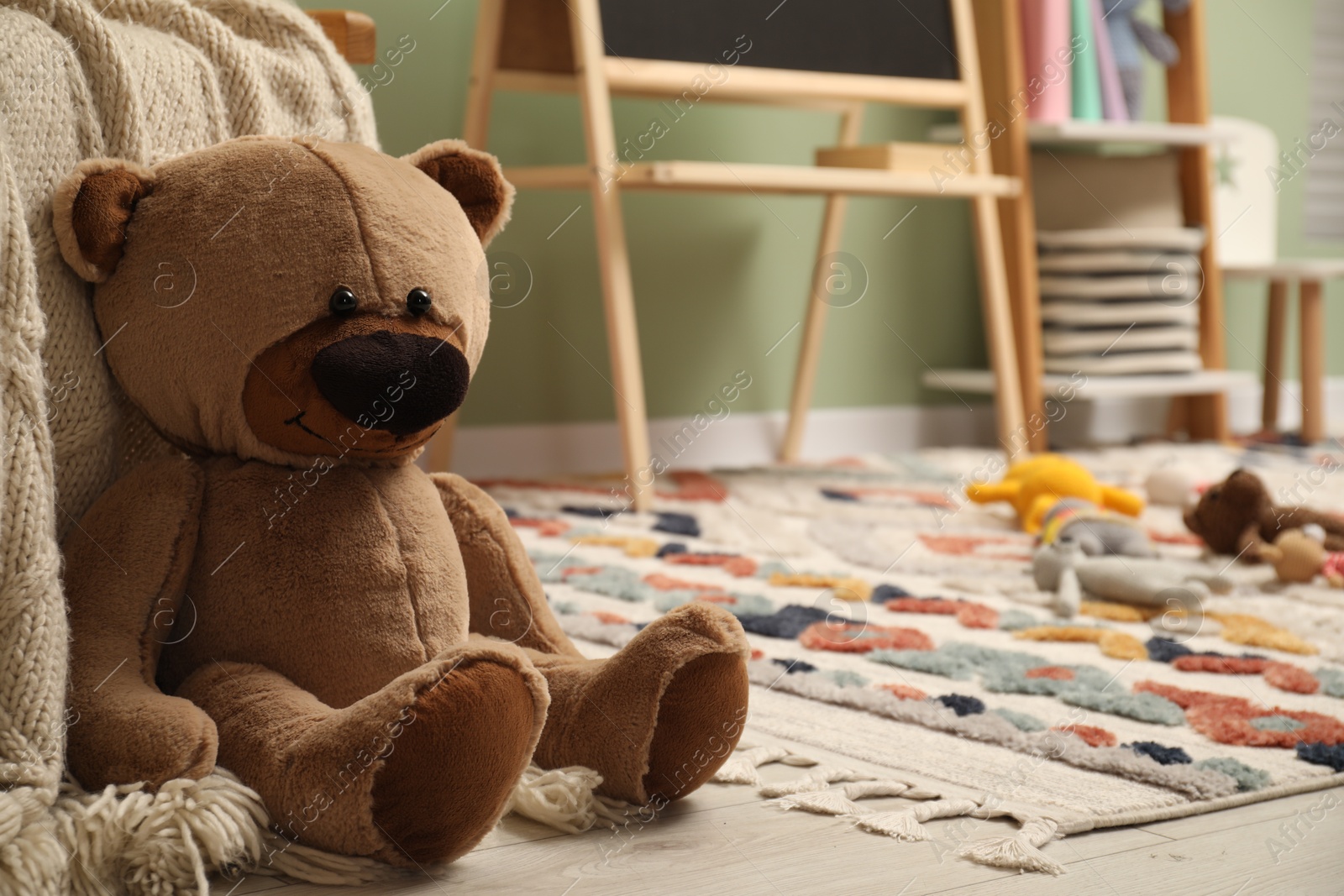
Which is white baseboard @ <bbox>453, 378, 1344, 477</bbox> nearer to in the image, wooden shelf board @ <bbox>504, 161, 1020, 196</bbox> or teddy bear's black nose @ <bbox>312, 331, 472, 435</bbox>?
wooden shelf board @ <bbox>504, 161, 1020, 196</bbox>

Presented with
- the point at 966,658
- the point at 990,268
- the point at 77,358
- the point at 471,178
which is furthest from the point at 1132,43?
the point at 77,358

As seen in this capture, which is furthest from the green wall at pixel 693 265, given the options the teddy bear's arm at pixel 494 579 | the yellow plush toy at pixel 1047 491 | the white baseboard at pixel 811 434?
the teddy bear's arm at pixel 494 579

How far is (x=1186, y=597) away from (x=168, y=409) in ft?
3.01

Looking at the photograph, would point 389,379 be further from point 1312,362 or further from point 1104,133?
point 1312,362

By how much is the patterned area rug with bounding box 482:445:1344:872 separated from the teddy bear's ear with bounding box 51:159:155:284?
0.46 m

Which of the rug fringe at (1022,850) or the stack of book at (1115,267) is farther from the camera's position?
the stack of book at (1115,267)

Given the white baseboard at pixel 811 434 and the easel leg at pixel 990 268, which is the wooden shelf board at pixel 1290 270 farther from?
the easel leg at pixel 990 268

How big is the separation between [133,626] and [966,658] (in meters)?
0.64

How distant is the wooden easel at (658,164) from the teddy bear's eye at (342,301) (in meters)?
1.05

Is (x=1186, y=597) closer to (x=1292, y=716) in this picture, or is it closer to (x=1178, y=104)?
(x=1292, y=716)

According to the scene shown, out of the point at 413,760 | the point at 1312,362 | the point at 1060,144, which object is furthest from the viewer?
the point at 1312,362

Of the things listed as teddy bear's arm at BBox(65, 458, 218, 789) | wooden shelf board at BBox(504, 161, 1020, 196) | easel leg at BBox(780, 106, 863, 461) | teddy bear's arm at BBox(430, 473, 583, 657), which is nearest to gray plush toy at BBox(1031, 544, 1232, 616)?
teddy bear's arm at BBox(430, 473, 583, 657)

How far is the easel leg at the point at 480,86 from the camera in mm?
1807

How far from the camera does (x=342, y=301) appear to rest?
644 millimetres
